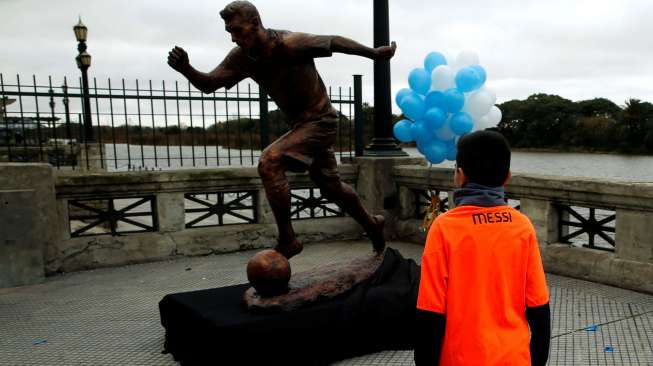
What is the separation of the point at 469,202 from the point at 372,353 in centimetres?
210

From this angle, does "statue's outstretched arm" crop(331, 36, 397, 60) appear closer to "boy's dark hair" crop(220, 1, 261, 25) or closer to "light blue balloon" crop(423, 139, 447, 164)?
"boy's dark hair" crop(220, 1, 261, 25)

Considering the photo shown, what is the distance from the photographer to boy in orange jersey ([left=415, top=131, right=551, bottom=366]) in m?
1.68

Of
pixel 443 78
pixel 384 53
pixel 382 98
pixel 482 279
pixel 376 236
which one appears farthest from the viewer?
pixel 382 98

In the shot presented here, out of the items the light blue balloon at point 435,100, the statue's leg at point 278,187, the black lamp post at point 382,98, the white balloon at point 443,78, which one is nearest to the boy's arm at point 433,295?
the statue's leg at point 278,187

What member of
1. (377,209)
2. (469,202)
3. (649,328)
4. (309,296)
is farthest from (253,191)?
(469,202)

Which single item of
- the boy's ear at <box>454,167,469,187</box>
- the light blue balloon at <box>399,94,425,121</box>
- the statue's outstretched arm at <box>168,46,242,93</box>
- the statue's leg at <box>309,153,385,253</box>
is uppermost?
the statue's outstretched arm at <box>168,46,242,93</box>

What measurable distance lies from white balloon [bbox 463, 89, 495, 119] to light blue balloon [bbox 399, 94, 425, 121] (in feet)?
1.83

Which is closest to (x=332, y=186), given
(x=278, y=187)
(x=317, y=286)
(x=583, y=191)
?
(x=278, y=187)

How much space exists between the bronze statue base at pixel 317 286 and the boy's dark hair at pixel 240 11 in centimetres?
189

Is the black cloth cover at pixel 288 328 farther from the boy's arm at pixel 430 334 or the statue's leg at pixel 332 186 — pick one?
the boy's arm at pixel 430 334

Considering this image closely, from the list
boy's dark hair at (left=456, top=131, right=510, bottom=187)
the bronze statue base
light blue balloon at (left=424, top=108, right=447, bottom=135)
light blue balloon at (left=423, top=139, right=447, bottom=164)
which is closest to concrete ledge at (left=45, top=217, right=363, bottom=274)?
light blue balloon at (left=423, top=139, right=447, bottom=164)

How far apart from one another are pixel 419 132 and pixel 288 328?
3.92 metres

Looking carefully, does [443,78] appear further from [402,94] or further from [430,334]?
[430,334]

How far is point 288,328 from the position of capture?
321 cm
